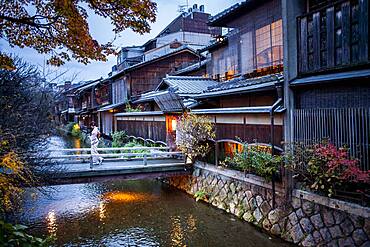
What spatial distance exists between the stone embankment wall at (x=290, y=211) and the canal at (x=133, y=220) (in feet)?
1.56

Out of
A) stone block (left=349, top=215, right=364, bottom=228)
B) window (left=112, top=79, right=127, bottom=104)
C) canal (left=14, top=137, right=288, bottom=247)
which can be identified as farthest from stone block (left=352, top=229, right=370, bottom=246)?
window (left=112, top=79, right=127, bottom=104)

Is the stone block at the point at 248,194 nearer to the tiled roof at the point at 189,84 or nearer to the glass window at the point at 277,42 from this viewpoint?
the glass window at the point at 277,42

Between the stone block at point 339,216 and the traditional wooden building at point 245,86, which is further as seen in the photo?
the traditional wooden building at point 245,86

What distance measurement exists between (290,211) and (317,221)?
1149 millimetres

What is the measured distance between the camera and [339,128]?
Answer: 8.55 metres

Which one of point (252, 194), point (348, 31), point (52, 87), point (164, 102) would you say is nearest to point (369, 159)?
point (348, 31)

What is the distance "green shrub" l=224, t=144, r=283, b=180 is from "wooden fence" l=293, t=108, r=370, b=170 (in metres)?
1.07

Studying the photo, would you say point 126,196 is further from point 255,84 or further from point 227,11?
point 227,11

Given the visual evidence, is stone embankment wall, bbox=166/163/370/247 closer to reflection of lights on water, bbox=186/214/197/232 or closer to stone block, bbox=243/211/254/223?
stone block, bbox=243/211/254/223

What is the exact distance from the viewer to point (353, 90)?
869cm

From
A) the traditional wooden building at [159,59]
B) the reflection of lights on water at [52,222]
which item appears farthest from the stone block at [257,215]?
the traditional wooden building at [159,59]

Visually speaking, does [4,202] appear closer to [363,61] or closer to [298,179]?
[298,179]

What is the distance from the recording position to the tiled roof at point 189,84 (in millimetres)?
19141

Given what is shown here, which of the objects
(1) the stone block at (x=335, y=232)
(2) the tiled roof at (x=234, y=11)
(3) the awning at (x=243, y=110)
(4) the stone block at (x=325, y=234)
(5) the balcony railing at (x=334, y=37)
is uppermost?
(2) the tiled roof at (x=234, y=11)
